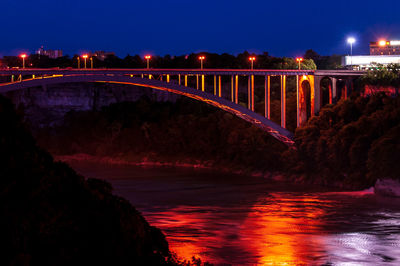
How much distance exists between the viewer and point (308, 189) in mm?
35656

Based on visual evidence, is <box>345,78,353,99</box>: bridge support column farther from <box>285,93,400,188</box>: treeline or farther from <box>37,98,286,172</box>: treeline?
<box>37,98,286,172</box>: treeline

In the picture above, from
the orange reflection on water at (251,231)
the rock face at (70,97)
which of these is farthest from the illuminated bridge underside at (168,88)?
the rock face at (70,97)

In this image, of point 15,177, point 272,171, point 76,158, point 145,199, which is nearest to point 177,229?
point 145,199

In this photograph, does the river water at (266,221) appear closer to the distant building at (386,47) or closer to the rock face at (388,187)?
the rock face at (388,187)

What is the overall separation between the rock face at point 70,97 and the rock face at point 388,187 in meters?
34.7

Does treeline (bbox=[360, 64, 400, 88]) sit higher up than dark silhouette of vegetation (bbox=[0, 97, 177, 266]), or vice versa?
treeline (bbox=[360, 64, 400, 88])

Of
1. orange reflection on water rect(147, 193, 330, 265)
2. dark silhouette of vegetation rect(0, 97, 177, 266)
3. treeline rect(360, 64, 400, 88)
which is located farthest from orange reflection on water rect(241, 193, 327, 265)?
treeline rect(360, 64, 400, 88)

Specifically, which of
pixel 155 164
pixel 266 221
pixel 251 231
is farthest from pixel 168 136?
pixel 251 231

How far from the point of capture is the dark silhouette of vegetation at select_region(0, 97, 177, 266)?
11875mm

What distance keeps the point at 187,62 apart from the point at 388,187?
1055 inches

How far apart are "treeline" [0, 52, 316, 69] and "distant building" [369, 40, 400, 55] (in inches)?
219

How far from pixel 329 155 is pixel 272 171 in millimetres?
6116

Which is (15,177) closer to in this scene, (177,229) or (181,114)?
(177,229)

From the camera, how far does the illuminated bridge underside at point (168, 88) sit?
3459 cm
